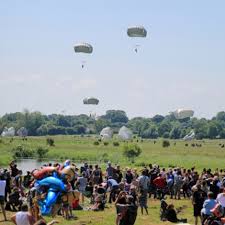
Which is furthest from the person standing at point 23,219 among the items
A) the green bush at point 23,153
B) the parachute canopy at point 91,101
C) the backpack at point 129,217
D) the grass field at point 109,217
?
the parachute canopy at point 91,101

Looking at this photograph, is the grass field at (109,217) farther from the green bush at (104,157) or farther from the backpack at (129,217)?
the green bush at (104,157)

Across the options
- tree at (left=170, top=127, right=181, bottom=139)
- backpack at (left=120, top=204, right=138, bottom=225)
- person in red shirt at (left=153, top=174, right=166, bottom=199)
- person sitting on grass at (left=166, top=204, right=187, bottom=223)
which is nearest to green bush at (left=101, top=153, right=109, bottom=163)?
person in red shirt at (left=153, top=174, right=166, bottom=199)

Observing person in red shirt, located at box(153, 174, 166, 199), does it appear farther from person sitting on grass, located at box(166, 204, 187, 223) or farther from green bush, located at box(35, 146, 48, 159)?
green bush, located at box(35, 146, 48, 159)

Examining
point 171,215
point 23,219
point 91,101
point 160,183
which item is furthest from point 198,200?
point 91,101

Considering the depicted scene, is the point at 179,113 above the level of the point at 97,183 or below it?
above

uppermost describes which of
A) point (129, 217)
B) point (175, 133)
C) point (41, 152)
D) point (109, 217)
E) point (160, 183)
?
point (175, 133)

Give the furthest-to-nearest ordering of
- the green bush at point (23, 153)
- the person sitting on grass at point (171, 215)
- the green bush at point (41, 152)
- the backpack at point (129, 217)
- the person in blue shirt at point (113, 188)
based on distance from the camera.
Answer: the green bush at point (23, 153), the green bush at point (41, 152), the person in blue shirt at point (113, 188), the person sitting on grass at point (171, 215), the backpack at point (129, 217)

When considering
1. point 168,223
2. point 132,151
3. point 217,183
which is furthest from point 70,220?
point 132,151

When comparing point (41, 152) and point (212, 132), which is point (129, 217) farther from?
point (212, 132)

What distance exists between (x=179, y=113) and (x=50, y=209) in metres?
120

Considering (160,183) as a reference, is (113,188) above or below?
below

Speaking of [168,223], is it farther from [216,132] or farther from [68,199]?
[216,132]

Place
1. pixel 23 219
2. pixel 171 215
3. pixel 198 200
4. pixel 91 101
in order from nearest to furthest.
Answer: pixel 23 219
pixel 198 200
pixel 171 215
pixel 91 101

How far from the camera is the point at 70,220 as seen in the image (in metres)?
20.5
